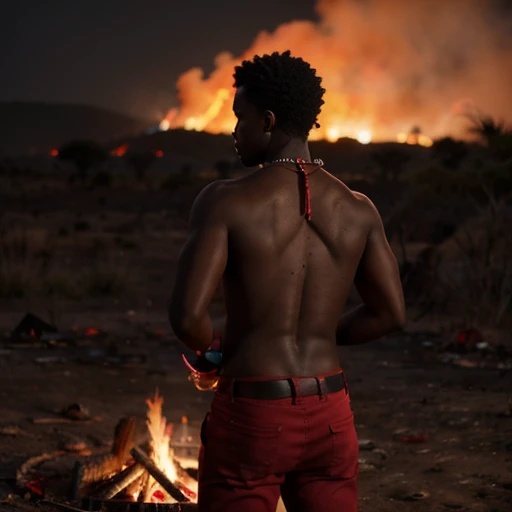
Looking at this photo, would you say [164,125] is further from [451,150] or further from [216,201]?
[216,201]

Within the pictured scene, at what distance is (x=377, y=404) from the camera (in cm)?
800

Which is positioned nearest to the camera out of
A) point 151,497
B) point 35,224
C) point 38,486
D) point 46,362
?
point 151,497

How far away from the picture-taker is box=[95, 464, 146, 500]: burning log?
472 cm

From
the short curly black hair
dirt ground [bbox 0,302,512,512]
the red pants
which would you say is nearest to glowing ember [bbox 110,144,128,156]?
dirt ground [bbox 0,302,512,512]

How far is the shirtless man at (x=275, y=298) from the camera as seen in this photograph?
2434 millimetres

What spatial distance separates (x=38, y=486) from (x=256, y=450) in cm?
310

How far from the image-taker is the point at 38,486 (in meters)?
5.20

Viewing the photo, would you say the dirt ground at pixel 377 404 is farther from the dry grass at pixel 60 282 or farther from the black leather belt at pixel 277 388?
the black leather belt at pixel 277 388

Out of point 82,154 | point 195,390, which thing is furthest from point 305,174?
Result: point 82,154

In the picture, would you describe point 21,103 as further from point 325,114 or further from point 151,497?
point 151,497

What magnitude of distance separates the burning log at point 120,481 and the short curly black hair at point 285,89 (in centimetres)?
277

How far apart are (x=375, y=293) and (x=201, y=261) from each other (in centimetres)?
58

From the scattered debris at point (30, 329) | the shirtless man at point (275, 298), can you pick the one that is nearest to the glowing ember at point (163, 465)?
the shirtless man at point (275, 298)

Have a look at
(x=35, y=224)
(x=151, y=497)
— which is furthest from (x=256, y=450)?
(x=35, y=224)
